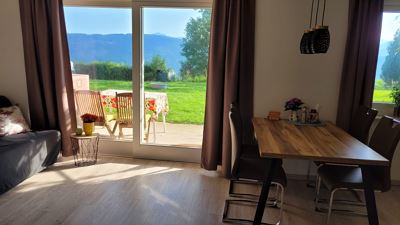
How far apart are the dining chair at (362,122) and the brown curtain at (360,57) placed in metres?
0.11

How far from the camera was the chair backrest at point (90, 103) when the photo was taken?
398 cm

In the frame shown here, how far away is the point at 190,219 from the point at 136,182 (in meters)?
0.94

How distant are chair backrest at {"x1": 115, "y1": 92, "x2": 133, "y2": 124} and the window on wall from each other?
9.86ft

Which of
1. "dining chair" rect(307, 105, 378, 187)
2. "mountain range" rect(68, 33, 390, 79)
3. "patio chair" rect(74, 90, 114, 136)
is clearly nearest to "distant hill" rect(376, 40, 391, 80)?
"dining chair" rect(307, 105, 378, 187)

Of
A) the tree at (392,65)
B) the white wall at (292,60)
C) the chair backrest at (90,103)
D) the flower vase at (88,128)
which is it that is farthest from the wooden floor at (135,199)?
the tree at (392,65)

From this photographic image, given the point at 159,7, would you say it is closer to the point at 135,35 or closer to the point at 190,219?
the point at 135,35

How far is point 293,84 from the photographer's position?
3.37 metres

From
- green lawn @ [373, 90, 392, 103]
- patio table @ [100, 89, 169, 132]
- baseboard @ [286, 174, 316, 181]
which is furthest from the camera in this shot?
patio table @ [100, 89, 169, 132]

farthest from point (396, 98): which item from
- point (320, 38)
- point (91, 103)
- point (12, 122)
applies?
point (12, 122)

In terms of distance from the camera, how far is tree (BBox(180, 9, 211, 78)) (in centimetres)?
356

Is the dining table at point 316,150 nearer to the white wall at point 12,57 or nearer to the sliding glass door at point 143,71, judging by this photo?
the sliding glass door at point 143,71

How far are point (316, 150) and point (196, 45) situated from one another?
6.76 feet

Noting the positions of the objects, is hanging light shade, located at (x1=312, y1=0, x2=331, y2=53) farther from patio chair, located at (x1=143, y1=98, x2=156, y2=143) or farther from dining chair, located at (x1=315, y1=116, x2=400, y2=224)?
patio chair, located at (x1=143, y1=98, x2=156, y2=143)

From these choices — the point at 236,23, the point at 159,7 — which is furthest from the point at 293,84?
the point at 159,7
